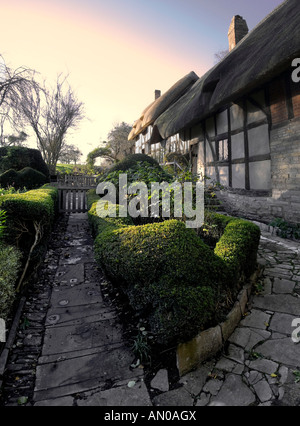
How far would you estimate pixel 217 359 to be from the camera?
2209mm

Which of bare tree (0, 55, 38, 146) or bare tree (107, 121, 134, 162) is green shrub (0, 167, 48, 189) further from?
bare tree (107, 121, 134, 162)

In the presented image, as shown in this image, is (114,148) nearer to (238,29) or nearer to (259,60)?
(238,29)

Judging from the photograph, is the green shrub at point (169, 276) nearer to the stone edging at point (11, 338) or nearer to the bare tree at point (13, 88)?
the stone edging at point (11, 338)

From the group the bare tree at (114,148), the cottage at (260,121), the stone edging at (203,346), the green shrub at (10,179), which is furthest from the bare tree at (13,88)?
the bare tree at (114,148)

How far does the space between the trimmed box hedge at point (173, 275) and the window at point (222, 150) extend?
621 centimetres

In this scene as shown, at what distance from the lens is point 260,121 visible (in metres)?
6.79

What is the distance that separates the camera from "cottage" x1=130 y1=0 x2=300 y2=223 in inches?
216

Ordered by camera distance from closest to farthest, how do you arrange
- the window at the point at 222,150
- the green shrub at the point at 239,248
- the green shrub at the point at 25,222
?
the green shrub at the point at 239,248, the green shrub at the point at 25,222, the window at the point at 222,150

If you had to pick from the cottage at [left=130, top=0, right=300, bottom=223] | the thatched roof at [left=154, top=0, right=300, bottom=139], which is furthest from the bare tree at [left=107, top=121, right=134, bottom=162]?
the thatched roof at [left=154, top=0, right=300, bottom=139]

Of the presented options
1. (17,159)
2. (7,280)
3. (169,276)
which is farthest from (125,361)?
(17,159)

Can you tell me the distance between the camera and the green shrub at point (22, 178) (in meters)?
9.22

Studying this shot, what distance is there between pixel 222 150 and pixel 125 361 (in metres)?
8.15

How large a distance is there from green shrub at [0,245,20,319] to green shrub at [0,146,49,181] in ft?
27.5
